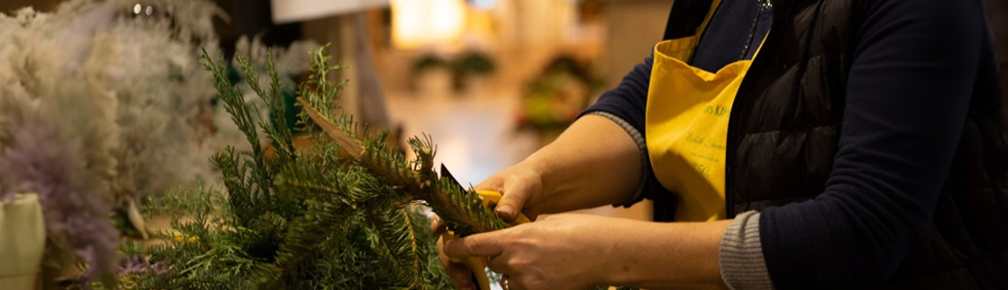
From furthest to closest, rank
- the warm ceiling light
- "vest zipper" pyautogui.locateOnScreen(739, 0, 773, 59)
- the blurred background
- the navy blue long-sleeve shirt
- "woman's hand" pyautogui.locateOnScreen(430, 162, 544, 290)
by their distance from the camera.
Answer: the warm ceiling light
the blurred background
"vest zipper" pyautogui.locateOnScreen(739, 0, 773, 59)
"woman's hand" pyautogui.locateOnScreen(430, 162, 544, 290)
the navy blue long-sleeve shirt

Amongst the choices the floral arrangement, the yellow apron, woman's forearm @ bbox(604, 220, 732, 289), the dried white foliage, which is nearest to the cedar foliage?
woman's forearm @ bbox(604, 220, 732, 289)

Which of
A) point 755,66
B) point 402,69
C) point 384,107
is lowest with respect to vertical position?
point 402,69

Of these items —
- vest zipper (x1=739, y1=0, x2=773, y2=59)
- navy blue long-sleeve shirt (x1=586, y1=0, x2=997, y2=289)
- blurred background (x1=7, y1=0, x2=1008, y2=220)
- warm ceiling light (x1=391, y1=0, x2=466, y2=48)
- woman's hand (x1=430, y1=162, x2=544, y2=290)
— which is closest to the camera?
navy blue long-sleeve shirt (x1=586, y1=0, x2=997, y2=289)

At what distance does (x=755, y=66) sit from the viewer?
1010 millimetres

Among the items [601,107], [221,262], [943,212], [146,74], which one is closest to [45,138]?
[146,74]

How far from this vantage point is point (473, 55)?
1038cm

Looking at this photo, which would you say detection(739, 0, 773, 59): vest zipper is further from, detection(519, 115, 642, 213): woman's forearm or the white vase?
the white vase

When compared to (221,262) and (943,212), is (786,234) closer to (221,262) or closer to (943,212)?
(943,212)

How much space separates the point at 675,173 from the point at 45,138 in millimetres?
785

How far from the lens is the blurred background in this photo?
2.23m

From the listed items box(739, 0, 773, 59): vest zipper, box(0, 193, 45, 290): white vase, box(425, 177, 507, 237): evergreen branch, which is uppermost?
box(739, 0, 773, 59): vest zipper

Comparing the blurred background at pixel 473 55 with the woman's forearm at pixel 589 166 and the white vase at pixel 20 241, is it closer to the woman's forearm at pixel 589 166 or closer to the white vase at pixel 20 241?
the white vase at pixel 20 241

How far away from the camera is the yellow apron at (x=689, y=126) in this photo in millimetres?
1058

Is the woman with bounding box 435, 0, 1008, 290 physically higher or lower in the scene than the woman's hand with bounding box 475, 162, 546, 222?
higher
